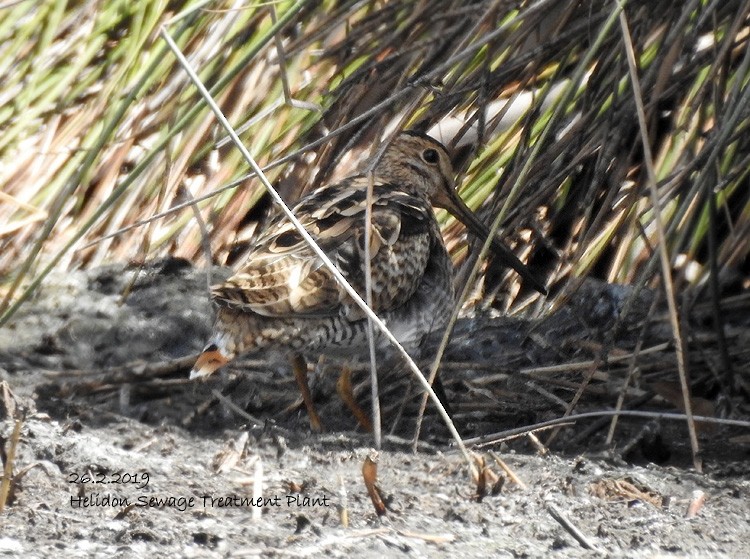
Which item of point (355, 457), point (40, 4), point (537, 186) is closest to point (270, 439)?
point (355, 457)

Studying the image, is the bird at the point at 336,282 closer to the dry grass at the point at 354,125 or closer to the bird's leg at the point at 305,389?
the bird's leg at the point at 305,389

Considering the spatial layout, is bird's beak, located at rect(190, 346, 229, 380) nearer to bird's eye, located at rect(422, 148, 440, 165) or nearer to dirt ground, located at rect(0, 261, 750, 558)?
dirt ground, located at rect(0, 261, 750, 558)

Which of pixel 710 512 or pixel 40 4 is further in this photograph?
pixel 40 4

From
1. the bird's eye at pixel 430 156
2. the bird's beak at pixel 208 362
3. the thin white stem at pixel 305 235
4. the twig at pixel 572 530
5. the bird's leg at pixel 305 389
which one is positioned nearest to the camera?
the thin white stem at pixel 305 235

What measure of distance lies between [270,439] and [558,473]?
0.76 meters

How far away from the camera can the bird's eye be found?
4.17m

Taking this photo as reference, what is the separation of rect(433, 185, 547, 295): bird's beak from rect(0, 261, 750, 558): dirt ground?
17cm

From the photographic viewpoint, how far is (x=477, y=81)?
369 centimetres

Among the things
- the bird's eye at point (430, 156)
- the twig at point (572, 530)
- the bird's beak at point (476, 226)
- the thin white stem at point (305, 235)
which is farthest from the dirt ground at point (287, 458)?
the bird's eye at point (430, 156)

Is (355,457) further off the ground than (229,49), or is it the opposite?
(229,49)

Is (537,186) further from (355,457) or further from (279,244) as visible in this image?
(355,457)

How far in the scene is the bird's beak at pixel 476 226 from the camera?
13.3 ft

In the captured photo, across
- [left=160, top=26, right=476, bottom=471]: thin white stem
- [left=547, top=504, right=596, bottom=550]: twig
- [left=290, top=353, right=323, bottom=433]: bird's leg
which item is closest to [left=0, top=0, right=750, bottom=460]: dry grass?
[left=290, top=353, right=323, bottom=433]: bird's leg

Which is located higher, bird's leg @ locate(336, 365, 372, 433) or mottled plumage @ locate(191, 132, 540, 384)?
mottled plumage @ locate(191, 132, 540, 384)
